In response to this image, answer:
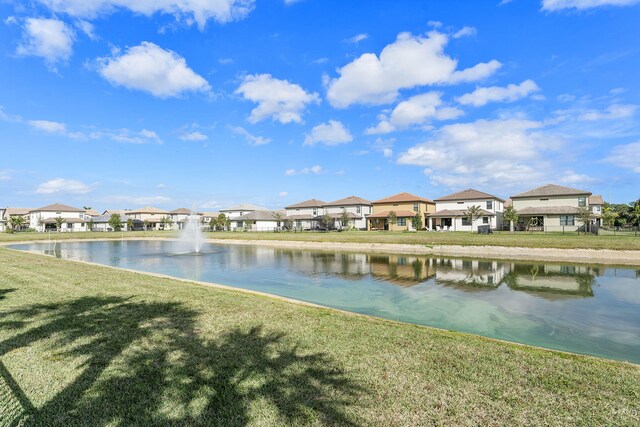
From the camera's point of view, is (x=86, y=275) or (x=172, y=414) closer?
(x=172, y=414)

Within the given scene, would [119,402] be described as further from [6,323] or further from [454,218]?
[454,218]

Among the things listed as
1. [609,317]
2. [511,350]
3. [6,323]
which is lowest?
[609,317]

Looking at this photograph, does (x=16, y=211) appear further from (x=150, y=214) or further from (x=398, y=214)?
(x=398, y=214)

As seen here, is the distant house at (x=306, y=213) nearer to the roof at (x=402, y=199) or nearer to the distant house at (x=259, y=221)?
the distant house at (x=259, y=221)

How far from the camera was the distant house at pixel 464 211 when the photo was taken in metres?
47.6

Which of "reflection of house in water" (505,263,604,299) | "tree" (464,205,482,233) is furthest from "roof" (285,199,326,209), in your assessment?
→ "reflection of house in water" (505,263,604,299)

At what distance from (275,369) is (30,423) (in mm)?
2708

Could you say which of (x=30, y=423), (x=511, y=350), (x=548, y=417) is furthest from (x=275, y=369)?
(x=511, y=350)

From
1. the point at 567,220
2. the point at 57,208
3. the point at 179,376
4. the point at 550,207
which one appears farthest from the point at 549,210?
the point at 57,208

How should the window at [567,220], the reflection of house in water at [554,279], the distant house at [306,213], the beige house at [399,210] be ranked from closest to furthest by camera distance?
1. the reflection of house in water at [554,279]
2. the window at [567,220]
3. the beige house at [399,210]
4. the distant house at [306,213]

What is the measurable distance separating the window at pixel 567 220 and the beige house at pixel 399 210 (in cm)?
1832

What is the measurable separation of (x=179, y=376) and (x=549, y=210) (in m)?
48.7

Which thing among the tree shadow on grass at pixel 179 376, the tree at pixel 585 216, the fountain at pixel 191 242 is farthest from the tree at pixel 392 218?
the tree shadow on grass at pixel 179 376

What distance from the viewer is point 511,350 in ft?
19.1
